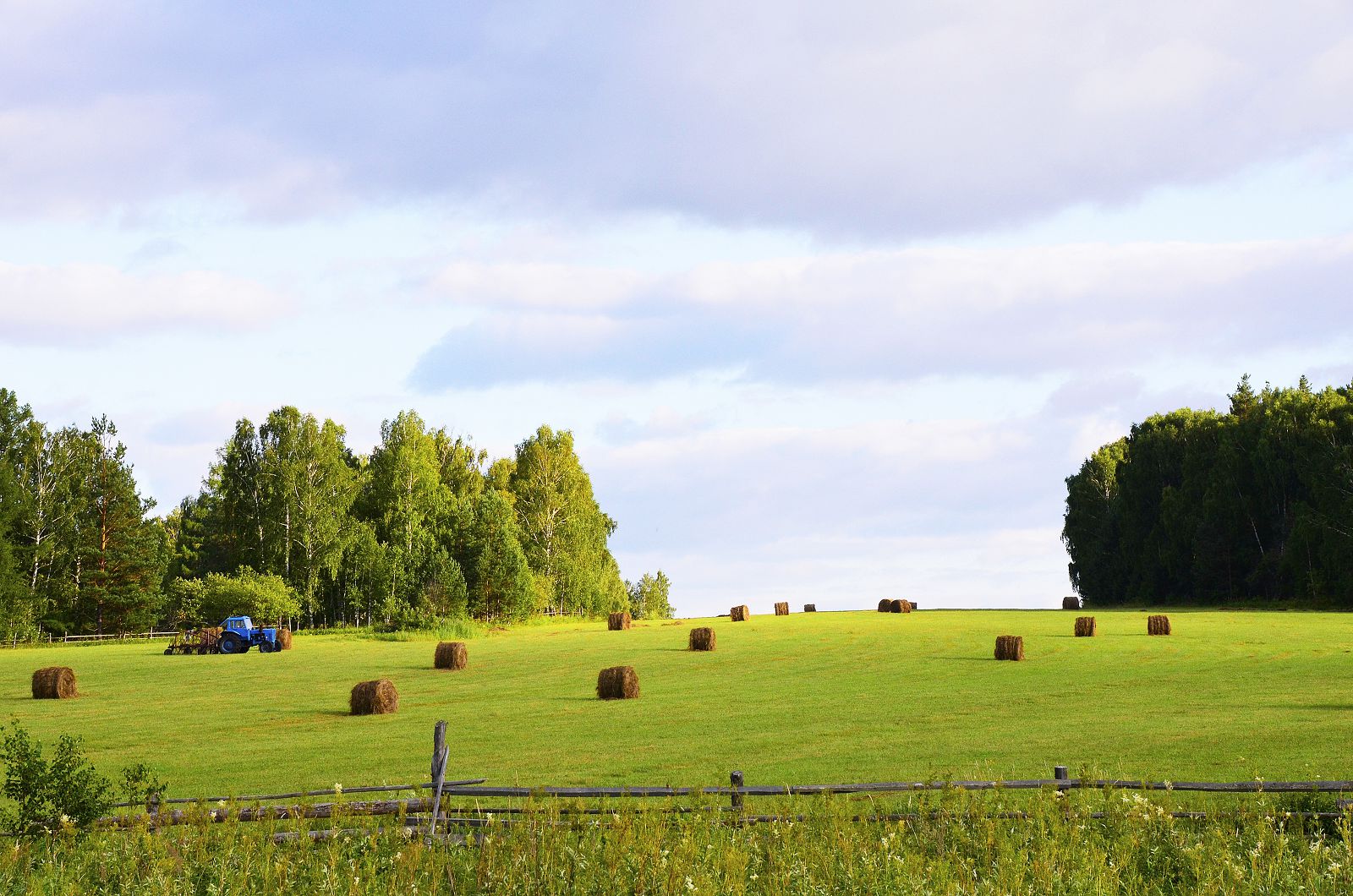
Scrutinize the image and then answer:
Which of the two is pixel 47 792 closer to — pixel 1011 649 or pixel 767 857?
pixel 767 857

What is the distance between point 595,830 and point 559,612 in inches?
3427

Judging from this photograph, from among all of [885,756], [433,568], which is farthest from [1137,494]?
[885,756]

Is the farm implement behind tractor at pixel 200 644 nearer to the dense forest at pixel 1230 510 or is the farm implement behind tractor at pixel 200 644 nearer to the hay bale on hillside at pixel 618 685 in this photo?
the hay bale on hillside at pixel 618 685

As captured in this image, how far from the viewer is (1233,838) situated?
13.2 m

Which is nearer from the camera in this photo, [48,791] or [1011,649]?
[48,791]

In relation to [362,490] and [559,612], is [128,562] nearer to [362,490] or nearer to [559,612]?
[362,490]

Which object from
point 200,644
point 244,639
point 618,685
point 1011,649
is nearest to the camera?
point 618,685

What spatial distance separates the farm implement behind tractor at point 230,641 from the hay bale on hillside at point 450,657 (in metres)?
17.9

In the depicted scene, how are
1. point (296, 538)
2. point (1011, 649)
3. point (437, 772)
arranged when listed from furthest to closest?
point (296, 538) → point (1011, 649) → point (437, 772)

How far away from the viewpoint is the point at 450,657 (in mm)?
43250

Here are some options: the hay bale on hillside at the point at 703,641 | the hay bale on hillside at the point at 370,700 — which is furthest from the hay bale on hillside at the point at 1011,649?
the hay bale on hillside at the point at 370,700

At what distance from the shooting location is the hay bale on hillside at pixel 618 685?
32312 mm

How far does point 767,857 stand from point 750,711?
16.4m

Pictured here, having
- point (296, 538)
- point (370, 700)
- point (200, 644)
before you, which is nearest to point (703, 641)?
point (370, 700)
